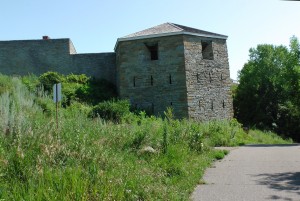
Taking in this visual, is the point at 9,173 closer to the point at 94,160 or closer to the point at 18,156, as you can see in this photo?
the point at 18,156

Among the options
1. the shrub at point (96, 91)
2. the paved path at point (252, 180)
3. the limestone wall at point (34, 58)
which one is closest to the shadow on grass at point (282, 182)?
the paved path at point (252, 180)

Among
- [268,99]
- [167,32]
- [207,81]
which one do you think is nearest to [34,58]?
[167,32]

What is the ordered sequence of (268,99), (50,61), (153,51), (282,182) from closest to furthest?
(282,182), (153,51), (50,61), (268,99)

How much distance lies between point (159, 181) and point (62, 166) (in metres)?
1.66

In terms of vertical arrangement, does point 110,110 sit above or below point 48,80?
below

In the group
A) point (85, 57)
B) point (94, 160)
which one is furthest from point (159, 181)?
point (85, 57)

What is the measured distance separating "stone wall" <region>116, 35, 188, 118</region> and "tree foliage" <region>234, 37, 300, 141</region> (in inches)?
442

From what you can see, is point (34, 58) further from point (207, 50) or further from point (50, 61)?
point (207, 50)

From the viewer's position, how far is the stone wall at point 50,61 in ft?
82.5

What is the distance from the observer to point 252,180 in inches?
277

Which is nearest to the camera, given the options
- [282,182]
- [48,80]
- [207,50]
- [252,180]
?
[282,182]

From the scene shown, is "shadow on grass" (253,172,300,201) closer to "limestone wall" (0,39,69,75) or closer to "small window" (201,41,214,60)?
"small window" (201,41,214,60)

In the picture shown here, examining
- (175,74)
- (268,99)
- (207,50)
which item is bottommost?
(268,99)

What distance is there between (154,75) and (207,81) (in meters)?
3.43
